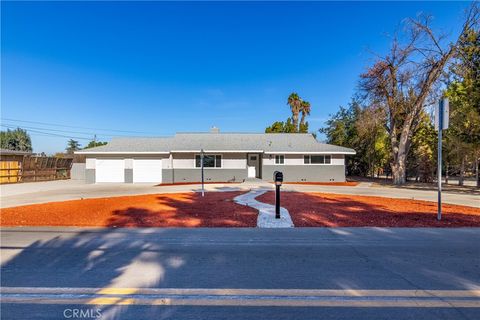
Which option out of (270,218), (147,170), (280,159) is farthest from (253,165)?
(270,218)

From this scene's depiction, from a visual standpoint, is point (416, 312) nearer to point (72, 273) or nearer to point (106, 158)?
point (72, 273)

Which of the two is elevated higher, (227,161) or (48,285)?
(227,161)

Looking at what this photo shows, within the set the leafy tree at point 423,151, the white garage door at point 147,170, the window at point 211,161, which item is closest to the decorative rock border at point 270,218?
the window at point 211,161

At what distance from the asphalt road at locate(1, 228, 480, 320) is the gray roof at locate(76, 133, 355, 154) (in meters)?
17.6

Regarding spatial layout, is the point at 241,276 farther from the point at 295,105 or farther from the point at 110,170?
the point at 295,105

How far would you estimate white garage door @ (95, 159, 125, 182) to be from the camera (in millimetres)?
23859

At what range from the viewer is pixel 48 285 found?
368 centimetres

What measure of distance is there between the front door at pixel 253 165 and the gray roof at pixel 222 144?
979mm

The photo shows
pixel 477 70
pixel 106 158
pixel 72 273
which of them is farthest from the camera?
pixel 106 158

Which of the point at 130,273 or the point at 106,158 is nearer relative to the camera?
the point at 130,273

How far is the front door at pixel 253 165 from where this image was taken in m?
24.6

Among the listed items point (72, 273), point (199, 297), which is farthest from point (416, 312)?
point (72, 273)

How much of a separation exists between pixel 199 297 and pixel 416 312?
2619mm

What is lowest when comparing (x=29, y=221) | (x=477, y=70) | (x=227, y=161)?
(x=29, y=221)
